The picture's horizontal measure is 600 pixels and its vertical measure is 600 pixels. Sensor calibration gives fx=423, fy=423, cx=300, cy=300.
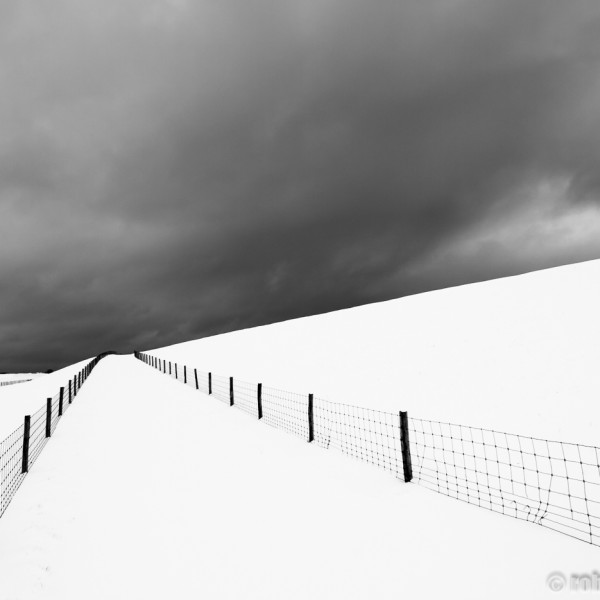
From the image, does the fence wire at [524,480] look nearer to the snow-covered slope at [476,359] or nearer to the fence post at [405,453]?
the fence post at [405,453]

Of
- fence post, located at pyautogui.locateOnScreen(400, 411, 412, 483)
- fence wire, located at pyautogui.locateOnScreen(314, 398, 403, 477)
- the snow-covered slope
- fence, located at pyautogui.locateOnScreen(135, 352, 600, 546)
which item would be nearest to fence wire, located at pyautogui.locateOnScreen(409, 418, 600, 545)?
fence, located at pyautogui.locateOnScreen(135, 352, 600, 546)

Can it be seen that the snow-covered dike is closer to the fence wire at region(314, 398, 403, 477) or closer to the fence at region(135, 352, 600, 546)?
the fence at region(135, 352, 600, 546)

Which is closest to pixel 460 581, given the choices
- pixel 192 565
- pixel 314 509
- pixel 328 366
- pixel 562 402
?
pixel 314 509

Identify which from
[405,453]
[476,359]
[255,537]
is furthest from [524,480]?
[476,359]

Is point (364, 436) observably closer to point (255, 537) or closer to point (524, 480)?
point (524, 480)

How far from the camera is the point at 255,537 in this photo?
6.29 metres

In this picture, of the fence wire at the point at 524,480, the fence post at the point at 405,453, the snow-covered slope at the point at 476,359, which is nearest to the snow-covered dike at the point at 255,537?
the fence post at the point at 405,453

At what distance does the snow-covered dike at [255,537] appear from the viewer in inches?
199

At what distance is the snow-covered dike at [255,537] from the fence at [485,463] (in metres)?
0.66

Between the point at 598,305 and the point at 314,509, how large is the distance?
21.4 metres

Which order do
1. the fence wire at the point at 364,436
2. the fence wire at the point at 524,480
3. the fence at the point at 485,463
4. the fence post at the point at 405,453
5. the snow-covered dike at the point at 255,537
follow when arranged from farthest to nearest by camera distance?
the fence wire at the point at 364,436 → the fence post at the point at 405,453 → the fence at the point at 485,463 → the fence wire at the point at 524,480 → the snow-covered dike at the point at 255,537

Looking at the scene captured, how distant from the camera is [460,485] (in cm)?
844

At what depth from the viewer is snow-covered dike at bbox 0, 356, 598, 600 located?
506 cm

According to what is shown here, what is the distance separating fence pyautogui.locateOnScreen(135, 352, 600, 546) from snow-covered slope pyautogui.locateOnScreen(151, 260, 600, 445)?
1217mm
